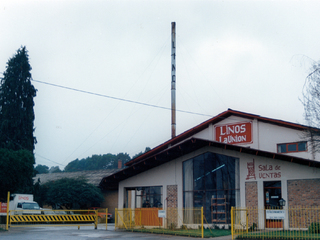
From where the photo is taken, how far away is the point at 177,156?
27.4m

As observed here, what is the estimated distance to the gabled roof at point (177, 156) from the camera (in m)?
22.7

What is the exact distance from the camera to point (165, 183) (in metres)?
27.6

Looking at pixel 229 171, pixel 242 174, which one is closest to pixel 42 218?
pixel 229 171

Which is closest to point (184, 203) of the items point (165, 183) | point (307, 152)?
point (165, 183)

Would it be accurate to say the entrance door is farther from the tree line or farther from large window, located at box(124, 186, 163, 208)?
the tree line

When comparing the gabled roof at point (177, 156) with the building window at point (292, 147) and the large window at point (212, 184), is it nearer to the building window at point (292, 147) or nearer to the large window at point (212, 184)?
the large window at point (212, 184)

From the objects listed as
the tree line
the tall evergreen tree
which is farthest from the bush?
the tree line

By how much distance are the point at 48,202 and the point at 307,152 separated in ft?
97.3

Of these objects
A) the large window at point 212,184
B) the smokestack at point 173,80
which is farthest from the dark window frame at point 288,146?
the smokestack at point 173,80

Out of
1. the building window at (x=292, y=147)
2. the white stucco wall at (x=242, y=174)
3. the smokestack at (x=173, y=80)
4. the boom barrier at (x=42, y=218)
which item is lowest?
the boom barrier at (x=42, y=218)

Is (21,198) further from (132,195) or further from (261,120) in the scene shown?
(261,120)

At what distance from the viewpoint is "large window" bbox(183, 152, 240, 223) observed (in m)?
25.0

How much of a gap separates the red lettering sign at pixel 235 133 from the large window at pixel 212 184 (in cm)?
391

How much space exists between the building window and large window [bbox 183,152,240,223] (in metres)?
4.00
